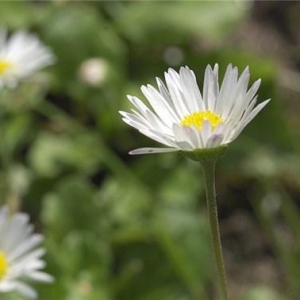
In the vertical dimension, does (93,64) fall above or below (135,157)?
above

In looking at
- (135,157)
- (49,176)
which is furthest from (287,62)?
(49,176)

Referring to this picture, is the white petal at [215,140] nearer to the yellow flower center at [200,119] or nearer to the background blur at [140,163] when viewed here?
the yellow flower center at [200,119]

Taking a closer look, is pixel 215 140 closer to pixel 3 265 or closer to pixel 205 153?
pixel 205 153

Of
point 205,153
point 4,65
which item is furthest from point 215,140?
point 4,65

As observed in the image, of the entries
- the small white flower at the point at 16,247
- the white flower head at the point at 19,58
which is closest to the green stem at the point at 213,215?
the small white flower at the point at 16,247

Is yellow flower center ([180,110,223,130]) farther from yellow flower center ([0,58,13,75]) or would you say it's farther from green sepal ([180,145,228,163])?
yellow flower center ([0,58,13,75])

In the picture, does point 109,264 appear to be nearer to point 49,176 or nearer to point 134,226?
point 134,226
